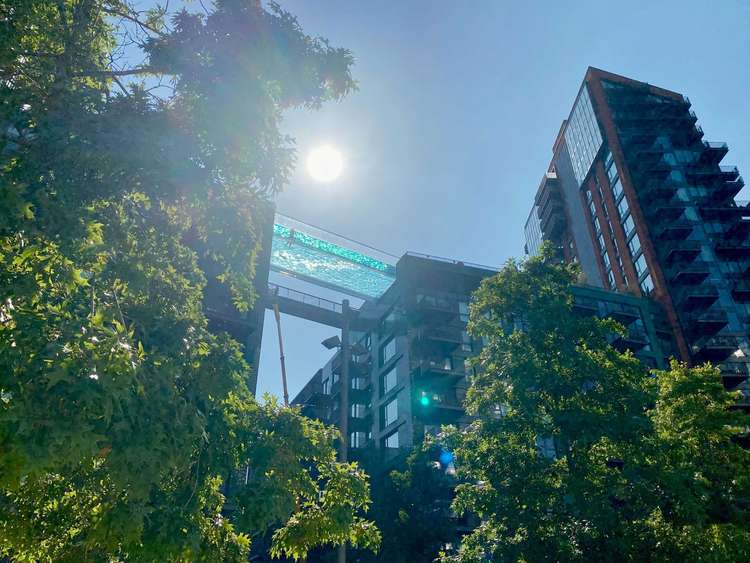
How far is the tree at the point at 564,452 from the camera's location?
1274 cm

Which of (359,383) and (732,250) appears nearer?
(359,383)

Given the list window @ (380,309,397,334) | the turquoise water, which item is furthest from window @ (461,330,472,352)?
the turquoise water

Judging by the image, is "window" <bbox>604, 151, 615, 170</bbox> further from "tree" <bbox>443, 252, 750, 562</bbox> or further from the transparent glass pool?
"tree" <bbox>443, 252, 750, 562</bbox>

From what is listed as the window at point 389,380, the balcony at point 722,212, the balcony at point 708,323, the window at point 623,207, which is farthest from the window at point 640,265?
the window at point 389,380

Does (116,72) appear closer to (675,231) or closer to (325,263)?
(325,263)

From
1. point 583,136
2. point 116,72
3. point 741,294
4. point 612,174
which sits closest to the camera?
point 116,72

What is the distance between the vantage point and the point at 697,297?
161 ft

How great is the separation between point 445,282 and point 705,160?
3317 cm

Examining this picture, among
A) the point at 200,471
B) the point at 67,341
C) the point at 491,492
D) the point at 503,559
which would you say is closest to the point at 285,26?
the point at 67,341

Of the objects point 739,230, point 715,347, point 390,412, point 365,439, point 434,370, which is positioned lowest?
point 365,439

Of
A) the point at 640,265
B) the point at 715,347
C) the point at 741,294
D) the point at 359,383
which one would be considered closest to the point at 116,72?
the point at 359,383

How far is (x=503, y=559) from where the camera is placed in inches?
516

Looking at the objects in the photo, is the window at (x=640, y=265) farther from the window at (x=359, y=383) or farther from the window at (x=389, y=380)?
the window at (x=359, y=383)

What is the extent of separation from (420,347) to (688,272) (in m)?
26.3
